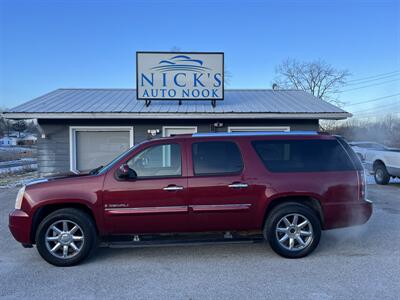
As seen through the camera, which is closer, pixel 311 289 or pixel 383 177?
pixel 311 289

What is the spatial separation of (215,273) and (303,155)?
2.20m

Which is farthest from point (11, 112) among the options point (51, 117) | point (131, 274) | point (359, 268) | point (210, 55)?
point (359, 268)

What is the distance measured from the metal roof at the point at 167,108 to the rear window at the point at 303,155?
510 centimetres

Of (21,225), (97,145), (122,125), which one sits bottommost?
(21,225)

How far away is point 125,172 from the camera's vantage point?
427 cm

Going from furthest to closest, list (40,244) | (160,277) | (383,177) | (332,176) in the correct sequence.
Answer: (383,177)
(332,176)
(40,244)
(160,277)

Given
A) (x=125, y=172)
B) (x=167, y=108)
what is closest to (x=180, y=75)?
(x=167, y=108)

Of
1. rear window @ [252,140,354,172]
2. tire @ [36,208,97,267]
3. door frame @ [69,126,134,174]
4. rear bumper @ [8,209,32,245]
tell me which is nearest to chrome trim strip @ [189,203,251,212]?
rear window @ [252,140,354,172]

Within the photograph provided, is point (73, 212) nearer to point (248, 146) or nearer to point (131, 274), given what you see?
point (131, 274)

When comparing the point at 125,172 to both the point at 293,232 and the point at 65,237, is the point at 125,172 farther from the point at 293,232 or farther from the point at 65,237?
the point at 293,232

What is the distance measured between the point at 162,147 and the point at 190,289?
2.04 metres

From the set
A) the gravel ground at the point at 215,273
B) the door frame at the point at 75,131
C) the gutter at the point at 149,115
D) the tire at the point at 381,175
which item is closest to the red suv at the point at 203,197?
the gravel ground at the point at 215,273

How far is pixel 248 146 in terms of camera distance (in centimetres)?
464

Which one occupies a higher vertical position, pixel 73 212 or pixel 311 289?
pixel 73 212
